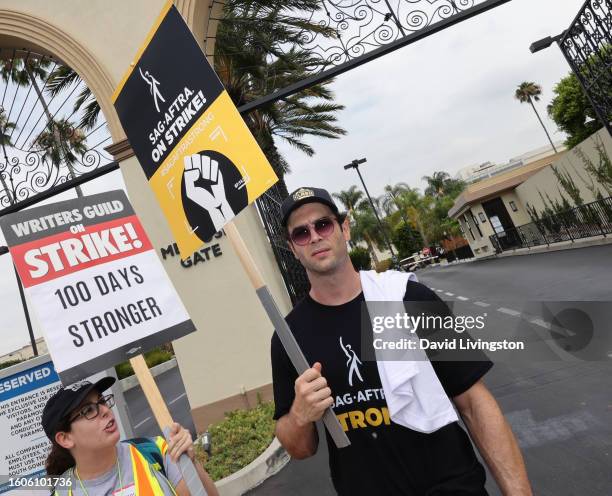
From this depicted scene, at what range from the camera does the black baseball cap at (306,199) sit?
2.08 metres

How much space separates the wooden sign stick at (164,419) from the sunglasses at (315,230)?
927 millimetres

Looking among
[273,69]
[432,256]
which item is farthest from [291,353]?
[432,256]

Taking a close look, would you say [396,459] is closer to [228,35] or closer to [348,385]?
[348,385]

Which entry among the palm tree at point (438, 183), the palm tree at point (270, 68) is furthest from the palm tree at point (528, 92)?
the palm tree at point (270, 68)

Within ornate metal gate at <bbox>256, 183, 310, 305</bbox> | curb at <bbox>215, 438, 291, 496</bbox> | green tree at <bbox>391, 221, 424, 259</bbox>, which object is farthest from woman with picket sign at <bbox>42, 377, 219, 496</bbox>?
green tree at <bbox>391, 221, 424, 259</bbox>

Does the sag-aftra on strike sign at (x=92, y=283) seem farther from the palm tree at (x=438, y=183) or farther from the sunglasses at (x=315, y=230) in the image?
the palm tree at (x=438, y=183)

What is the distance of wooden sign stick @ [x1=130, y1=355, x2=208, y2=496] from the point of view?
206 cm

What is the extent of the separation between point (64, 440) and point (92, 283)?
86 centimetres

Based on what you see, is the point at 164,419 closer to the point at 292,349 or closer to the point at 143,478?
the point at 143,478

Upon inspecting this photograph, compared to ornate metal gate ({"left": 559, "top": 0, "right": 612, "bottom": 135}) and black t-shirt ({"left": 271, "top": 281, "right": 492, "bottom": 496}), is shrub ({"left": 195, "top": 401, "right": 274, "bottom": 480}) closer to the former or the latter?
black t-shirt ({"left": 271, "top": 281, "right": 492, "bottom": 496})

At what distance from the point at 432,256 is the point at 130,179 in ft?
164

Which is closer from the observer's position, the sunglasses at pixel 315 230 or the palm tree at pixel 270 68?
the sunglasses at pixel 315 230

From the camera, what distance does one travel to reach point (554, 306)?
828 cm

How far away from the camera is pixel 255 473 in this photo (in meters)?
4.77
